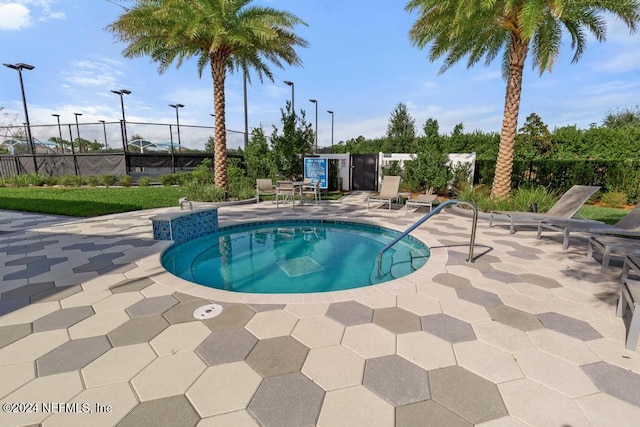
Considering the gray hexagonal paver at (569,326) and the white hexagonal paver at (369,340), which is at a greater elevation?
the gray hexagonal paver at (569,326)

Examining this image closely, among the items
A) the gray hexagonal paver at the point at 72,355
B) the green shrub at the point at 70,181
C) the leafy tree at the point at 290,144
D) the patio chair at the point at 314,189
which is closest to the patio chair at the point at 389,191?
the patio chair at the point at 314,189

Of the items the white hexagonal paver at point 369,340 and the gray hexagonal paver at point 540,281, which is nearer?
the white hexagonal paver at point 369,340

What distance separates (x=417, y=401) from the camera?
1.83 metres

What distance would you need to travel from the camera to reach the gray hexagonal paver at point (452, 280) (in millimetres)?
3631

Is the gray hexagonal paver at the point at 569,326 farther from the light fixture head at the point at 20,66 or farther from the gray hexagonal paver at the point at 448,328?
the light fixture head at the point at 20,66

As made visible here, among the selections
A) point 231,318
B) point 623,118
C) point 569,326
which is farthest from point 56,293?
point 623,118

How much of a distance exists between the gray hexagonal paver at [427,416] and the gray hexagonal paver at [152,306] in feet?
7.91

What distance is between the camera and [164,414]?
172 centimetres

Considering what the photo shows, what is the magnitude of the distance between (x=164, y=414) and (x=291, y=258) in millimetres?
3862

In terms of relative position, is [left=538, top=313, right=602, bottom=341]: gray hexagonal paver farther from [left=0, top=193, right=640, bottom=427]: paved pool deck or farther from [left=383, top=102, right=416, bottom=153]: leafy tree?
[left=383, top=102, right=416, bottom=153]: leafy tree

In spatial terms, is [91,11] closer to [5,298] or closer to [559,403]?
[5,298]

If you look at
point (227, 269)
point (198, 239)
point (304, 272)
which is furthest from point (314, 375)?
point (198, 239)

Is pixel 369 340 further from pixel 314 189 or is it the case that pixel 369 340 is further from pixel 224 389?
pixel 314 189

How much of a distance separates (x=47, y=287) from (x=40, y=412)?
2369mm
